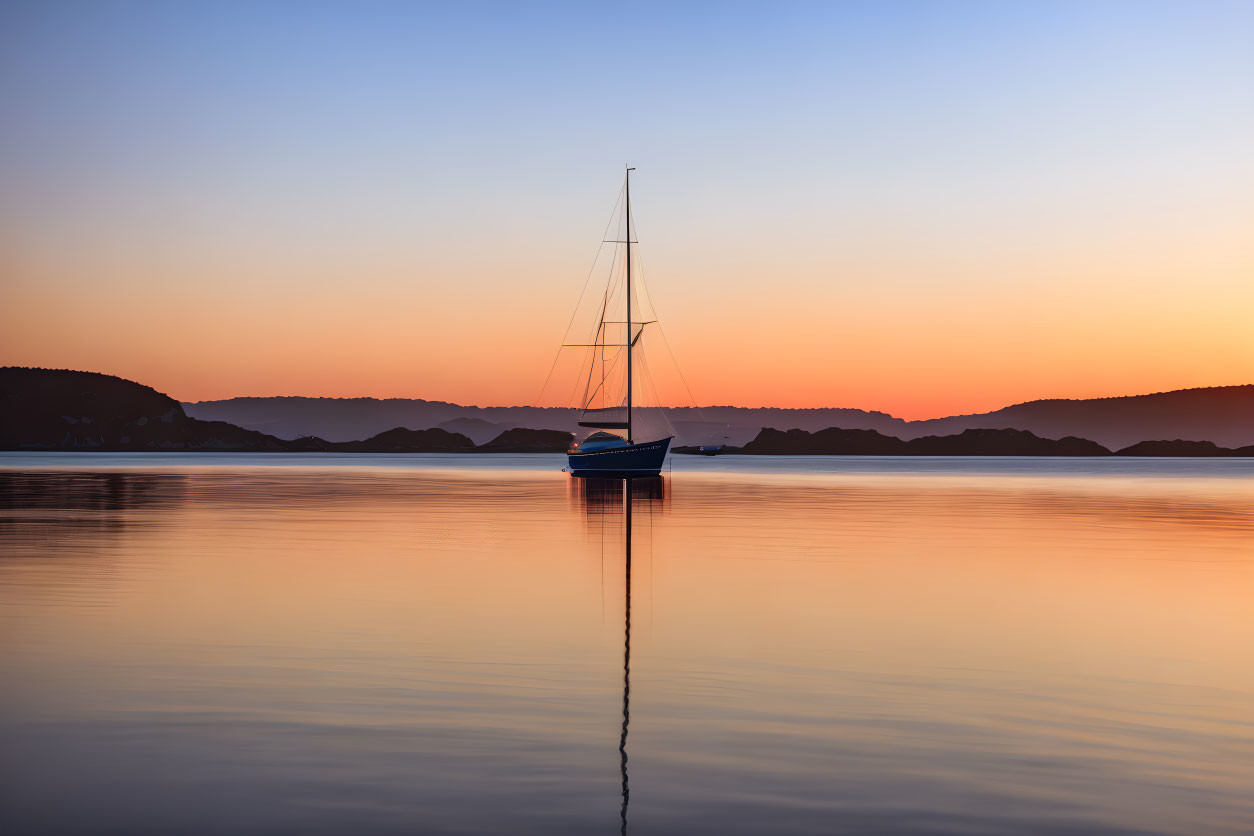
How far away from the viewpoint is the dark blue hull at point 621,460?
86.9 meters

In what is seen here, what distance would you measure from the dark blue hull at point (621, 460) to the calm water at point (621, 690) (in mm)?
56835

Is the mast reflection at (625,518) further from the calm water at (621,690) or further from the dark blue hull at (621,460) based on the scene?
the dark blue hull at (621,460)

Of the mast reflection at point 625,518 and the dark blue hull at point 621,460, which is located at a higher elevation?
the dark blue hull at point 621,460

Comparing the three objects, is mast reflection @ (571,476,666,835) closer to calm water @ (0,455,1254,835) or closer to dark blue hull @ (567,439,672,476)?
calm water @ (0,455,1254,835)

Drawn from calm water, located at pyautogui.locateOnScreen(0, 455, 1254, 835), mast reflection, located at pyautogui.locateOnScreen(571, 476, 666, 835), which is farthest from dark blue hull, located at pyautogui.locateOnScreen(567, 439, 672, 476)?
calm water, located at pyautogui.locateOnScreen(0, 455, 1254, 835)

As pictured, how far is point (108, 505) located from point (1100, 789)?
160 ft

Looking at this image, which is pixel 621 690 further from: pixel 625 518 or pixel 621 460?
Answer: pixel 621 460

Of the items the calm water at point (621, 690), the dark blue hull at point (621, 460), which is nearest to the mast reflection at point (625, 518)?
the calm water at point (621, 690)

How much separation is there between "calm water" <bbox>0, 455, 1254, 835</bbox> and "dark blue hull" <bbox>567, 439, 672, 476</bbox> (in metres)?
56.8

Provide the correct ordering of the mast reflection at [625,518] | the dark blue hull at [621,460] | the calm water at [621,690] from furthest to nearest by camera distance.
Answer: the dark blue hull at [621,460]
the mast reflection at [625,518]
the calm water at [621,690]

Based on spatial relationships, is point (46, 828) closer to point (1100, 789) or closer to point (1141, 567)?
point (1100, 789)

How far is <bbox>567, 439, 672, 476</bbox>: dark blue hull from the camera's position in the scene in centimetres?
8694

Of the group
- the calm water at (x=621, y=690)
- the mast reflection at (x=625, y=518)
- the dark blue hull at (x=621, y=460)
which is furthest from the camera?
the dark blue hull at (x=621, y=460)

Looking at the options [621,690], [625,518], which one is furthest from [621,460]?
[621,690]
